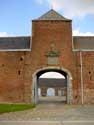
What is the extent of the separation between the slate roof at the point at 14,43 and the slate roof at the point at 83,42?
4.89 metres

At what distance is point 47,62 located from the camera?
28.4 meters

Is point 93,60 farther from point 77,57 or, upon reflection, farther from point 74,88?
point 74,88

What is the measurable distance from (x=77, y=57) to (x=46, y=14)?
5643mm

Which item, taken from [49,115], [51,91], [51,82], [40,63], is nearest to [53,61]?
[40,63]

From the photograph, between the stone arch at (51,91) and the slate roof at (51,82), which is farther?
the slate roof at (51,82)

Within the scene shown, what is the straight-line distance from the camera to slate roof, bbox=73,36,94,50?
94.5ft

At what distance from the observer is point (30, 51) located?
1120 inches

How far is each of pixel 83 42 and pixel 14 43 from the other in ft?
23.3

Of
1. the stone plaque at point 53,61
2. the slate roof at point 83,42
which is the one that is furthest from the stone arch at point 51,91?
the stone plaque at point 53,61

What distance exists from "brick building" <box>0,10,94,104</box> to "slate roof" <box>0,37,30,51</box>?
0.34ft

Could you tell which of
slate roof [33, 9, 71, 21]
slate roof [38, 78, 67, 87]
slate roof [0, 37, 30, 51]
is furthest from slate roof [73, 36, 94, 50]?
slate roof [38, 78, 67, 87]

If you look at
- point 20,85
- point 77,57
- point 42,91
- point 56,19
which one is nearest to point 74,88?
point 77,57

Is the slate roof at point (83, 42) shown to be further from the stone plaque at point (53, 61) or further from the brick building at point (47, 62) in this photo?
the stone plaque at point (53, 61)

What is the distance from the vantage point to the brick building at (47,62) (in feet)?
91.0
